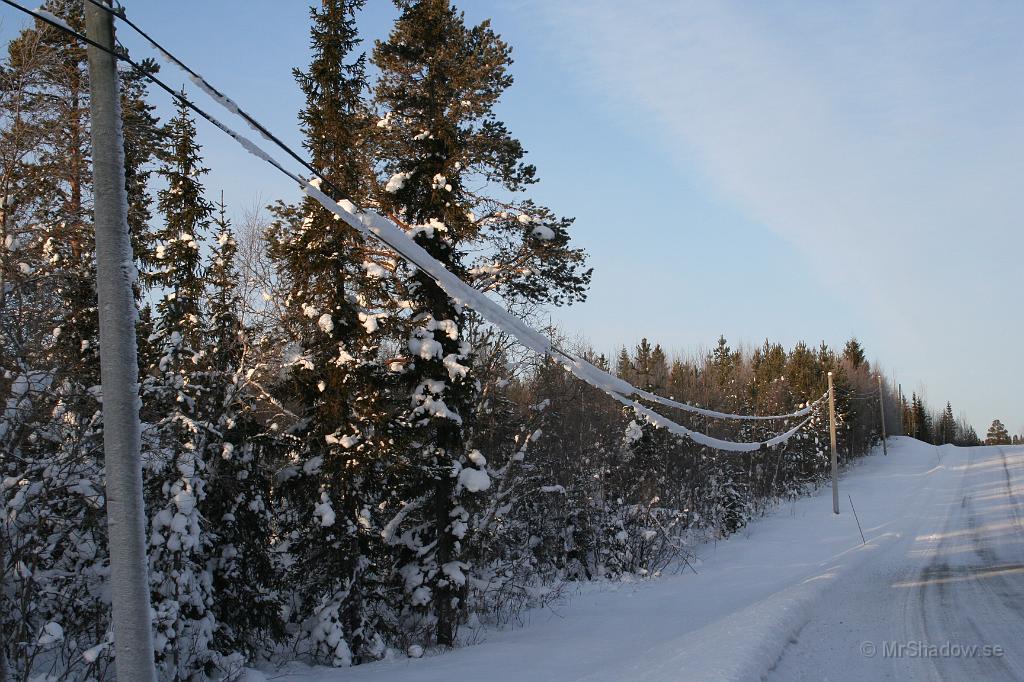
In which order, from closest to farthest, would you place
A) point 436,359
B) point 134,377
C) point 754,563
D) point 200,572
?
1. point 134,377
2. point 200,572
3. point 436,359
4. point 754,563

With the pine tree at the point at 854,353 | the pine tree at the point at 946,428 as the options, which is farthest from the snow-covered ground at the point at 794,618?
the pine tree at the point at 946,428

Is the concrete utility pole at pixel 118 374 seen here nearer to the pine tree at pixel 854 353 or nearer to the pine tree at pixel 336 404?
the pine tree at pixel 336 404

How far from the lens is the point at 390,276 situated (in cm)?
1339

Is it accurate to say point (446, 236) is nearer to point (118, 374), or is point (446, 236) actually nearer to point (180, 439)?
point (180, 439)

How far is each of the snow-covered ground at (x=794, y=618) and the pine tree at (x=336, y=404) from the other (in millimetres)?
1398

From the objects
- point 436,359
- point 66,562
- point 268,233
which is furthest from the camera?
point 268,233

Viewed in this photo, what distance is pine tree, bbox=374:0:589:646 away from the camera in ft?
45.1

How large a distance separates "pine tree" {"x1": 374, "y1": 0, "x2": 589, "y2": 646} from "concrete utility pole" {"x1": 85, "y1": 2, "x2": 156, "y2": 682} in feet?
28.0

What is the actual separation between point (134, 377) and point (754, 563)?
1984 centimetres

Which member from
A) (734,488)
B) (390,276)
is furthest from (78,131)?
(734,488)

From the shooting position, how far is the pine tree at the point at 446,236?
Result: 45.1ft

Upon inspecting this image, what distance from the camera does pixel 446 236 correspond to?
14203 mm

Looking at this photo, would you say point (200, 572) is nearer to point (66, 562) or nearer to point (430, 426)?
point (66, 562)

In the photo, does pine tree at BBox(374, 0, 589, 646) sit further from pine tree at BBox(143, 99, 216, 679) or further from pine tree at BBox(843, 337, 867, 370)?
pine tree at BBox(843, 337, 867, 370)
